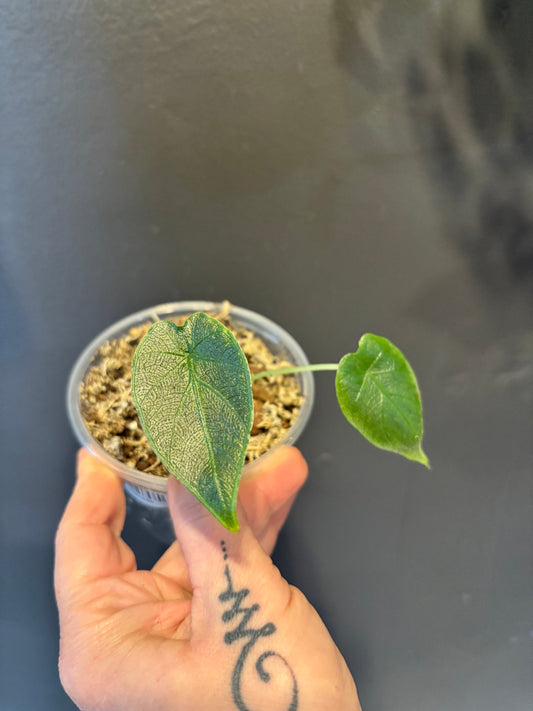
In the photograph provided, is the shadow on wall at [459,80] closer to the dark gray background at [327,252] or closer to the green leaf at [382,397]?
the dark gray background at [327,252]

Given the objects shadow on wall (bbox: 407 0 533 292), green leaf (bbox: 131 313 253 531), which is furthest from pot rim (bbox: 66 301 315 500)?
shadow on wall (bbox: 407 0 533 292)

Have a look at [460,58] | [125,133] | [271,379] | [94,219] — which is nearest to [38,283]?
[94,219]

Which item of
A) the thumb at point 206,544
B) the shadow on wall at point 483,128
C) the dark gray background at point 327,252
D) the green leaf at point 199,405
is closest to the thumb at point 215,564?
the thumb at point 206,544

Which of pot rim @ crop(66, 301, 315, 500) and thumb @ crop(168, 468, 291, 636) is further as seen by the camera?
pot rim @ crop(66, 301, 315, 500)

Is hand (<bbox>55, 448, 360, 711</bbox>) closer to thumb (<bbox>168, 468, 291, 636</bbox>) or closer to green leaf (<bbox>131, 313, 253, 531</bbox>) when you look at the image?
thumb (<bbox>168, 468, 291, 636</bbox>)

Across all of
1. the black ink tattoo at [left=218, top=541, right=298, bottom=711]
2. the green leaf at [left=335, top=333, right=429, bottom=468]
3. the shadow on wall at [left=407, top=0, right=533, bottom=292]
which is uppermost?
the shadow on wall at [left=407, top=0, right=533, bottom=292]

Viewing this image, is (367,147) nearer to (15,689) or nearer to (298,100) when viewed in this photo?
(298,100)

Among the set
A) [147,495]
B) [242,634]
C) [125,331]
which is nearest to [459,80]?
[125,331]
